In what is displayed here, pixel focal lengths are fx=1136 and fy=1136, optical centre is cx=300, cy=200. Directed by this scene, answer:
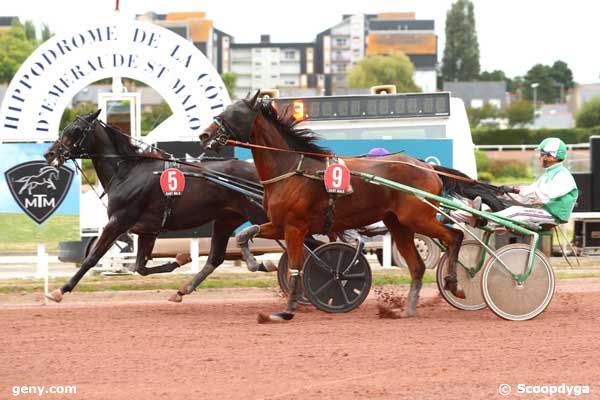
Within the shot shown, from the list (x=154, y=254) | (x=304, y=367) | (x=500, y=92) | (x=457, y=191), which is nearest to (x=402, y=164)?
(x=457, y=191)

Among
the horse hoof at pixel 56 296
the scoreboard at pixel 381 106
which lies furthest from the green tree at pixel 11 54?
the horse hoof at pixel 56 296

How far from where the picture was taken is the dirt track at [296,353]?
24.2ft

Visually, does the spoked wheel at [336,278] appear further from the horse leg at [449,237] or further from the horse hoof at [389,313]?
the horse leg at [449,237]

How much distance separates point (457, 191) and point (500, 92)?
9813cm

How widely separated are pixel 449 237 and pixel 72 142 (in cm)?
407

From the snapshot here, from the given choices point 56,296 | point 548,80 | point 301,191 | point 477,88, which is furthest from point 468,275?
point 548,80

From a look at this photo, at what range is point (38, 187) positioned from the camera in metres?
14.1

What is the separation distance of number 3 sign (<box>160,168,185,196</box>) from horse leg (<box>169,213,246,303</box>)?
0.57 m

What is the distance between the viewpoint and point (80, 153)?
38.7 ft

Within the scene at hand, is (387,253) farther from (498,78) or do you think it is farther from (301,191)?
(498,78)

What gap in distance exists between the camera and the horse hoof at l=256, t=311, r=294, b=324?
33.5ft

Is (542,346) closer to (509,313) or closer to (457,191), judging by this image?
(509,313)

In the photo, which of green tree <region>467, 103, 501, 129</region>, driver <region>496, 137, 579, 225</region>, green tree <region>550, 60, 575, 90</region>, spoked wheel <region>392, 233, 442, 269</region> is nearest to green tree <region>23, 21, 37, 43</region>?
green tree <region>467, 103, 501, 129</region>

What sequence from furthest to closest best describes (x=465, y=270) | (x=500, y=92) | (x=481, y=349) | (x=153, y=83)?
(x=500, y=92)
(x=153, y=83)
(x=465, y=270)
(x=481, y=349)
